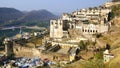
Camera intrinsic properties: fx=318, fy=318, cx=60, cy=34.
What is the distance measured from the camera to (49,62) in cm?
3428

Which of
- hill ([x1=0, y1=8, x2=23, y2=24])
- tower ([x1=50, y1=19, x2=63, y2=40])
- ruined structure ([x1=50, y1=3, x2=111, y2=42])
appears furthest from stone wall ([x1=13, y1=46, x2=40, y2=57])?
hill ([x1=0, y1=8, x2=23, y2=24])

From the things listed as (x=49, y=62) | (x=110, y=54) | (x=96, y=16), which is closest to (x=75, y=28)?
(x=96, y=16)

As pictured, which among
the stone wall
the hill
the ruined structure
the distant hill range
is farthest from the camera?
the hill

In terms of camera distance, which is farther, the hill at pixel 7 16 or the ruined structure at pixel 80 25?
the hill at pixel 7 16

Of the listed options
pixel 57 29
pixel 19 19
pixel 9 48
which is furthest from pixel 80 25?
pixel 19 19

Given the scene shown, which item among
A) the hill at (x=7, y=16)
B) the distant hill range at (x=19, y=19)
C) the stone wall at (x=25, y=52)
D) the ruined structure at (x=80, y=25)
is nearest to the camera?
the stone wall at (x=25, y=52)

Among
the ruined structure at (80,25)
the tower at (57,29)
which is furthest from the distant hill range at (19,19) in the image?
the tower at (57,29)

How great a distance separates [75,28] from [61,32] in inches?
82.7

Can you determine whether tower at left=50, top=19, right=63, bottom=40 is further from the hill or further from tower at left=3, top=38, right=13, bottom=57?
the hill

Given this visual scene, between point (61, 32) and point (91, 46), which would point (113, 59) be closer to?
point (91, 46)

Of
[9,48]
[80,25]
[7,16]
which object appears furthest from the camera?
[7,16]

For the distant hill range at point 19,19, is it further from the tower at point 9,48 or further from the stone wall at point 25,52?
the stone wall at point 25,52

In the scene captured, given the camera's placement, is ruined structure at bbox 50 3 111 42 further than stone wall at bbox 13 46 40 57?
Yes

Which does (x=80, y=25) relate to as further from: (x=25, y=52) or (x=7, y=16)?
(x=7, y=16)
